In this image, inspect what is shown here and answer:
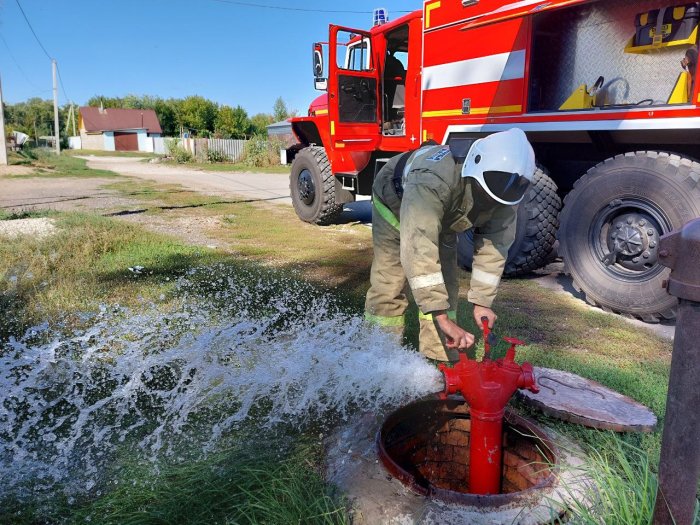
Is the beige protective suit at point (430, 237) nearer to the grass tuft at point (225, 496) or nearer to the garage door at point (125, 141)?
the grass tuft at point (225, 496)

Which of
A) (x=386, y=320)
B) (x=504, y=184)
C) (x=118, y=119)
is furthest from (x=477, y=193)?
(x=118, y=119)

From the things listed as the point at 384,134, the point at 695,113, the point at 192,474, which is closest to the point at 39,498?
the point at 192,474

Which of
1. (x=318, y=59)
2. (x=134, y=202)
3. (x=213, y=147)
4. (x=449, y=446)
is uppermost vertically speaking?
(x=318, y=59)

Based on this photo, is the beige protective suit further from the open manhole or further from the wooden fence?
the wooden fence

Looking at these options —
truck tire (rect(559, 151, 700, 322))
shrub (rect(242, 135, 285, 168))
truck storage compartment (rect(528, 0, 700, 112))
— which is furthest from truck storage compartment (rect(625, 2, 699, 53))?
shrub (rect(242, 135, 285, 168))

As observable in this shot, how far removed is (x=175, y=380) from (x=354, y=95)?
522cm

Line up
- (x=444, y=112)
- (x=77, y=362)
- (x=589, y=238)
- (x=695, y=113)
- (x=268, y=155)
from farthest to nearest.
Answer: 1. (x=268, y=155)
2. (x=444, y=112)
3. (x=589, y=238)
4. (x=695, y=113)
5. (x=77, y=362)

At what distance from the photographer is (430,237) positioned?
2.34 meters

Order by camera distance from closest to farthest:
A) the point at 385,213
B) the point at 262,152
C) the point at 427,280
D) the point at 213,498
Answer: the point at 213,498
the point at 427,280
the point at 385,213
the point at 262,152

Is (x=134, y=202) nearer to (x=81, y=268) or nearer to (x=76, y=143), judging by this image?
(x=81, y=268)

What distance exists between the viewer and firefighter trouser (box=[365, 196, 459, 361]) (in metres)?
3.13

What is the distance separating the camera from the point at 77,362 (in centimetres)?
328

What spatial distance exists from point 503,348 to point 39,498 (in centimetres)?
266

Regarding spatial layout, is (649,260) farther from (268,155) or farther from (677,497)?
(268,155)
